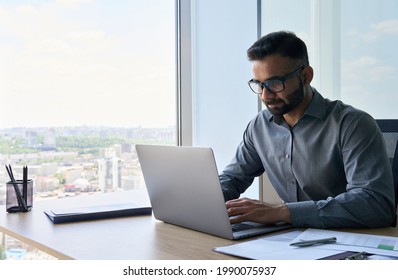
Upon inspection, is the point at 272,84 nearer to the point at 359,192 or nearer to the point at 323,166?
the point at 323,166

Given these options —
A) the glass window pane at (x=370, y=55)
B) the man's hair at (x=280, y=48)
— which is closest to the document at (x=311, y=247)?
the man's hair at (x=280, y=48)

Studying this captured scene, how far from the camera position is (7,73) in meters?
2.84

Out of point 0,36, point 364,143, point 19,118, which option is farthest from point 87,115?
point 364,143

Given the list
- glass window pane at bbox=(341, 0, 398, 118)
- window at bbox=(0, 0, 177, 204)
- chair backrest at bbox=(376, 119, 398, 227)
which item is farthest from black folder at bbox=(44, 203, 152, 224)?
glass window pane at bbox=(341, 0, 398, 118)

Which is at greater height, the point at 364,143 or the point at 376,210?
the point at 364,143

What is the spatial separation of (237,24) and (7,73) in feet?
5.49

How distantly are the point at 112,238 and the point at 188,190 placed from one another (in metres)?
0.24

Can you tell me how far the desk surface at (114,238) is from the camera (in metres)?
1.14

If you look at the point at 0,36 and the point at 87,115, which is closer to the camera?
the point at 0,36

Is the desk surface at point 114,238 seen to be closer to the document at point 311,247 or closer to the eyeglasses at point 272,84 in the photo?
the document at point 311,247

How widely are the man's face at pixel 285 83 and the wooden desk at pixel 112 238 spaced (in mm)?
606
